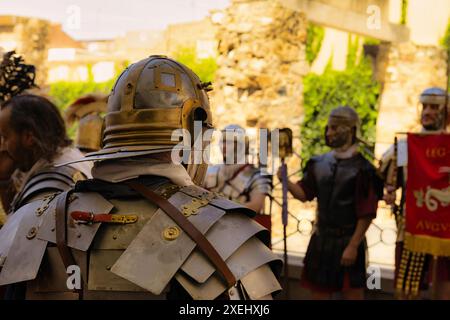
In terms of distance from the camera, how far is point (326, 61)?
623 inches

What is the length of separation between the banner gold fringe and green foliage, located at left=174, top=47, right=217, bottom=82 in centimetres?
1297

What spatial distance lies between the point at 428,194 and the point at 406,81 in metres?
7.96

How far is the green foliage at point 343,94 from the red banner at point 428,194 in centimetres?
730

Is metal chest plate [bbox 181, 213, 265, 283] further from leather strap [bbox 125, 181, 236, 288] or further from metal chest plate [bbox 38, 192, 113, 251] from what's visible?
metal chest plate [bbox 38, 192, 113, 251]

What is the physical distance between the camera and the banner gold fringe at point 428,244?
20.1 feet

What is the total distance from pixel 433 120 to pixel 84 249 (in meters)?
4.43

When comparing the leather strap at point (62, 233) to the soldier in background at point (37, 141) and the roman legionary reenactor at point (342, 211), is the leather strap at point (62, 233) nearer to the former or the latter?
the soldier in background at point (37, 141)

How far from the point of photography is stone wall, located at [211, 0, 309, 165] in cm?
1077

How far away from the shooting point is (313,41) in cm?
1552

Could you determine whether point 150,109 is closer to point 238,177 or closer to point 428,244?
point 428,244

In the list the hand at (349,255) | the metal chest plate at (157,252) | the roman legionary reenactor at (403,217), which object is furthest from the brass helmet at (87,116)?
the metal chest plate at (157,252)

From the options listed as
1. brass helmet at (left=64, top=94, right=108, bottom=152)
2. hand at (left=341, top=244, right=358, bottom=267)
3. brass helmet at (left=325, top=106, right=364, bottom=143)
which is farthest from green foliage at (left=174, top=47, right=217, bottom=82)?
hand at (left=341, top=244, right=358, bottom=267)

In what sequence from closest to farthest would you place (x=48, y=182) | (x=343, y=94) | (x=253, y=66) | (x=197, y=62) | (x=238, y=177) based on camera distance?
1. (x=48, y=182)
2. (x=238, y=177)
3. (x=253, y=66)
4. (x=343, y=94)
5. (x=197, y=62)

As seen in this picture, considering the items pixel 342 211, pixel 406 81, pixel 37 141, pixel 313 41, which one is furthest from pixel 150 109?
pixel 313 41
